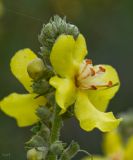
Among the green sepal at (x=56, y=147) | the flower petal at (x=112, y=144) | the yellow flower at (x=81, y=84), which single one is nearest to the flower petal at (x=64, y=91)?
the yellow flower at (x=81, y=84)

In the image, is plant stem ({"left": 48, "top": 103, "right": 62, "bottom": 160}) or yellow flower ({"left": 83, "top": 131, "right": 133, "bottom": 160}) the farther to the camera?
yellow flower ({"left": 83, "top": 131, "right": 133, "bottom": 160})

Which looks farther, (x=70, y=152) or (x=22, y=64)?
(x=22, y=64)

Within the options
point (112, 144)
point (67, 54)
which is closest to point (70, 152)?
point (67, 54)

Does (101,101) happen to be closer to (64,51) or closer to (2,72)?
(64,51)

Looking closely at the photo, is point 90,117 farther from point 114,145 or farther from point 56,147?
point 114,145

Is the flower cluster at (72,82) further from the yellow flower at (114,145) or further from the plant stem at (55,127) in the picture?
the yellow flower at (114,145)

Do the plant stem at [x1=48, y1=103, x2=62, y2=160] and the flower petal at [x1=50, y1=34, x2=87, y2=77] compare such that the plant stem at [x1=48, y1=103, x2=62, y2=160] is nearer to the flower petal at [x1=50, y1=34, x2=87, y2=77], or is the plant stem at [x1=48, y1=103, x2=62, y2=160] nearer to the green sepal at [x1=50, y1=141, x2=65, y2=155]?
Result: the green sepal at [x1=50, y1=141, x2=65, y2=155]

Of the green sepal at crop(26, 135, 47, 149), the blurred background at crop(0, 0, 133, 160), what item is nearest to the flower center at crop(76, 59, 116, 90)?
the green sepal at crop(26, 135, 47, 149)
